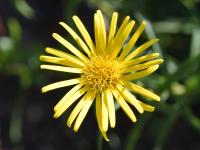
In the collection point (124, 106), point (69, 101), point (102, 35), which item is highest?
point (102, 35)

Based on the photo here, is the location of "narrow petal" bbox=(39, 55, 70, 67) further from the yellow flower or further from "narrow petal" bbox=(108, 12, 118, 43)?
"narrow petal" bbox=(108, 12, 118, 43)

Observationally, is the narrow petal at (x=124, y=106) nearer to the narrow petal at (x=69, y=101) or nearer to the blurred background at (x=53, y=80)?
the narrow petal at (x=69, y=101)

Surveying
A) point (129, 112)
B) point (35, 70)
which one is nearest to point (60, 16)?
point (35, 70)

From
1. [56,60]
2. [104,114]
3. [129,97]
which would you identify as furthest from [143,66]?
[56,60]

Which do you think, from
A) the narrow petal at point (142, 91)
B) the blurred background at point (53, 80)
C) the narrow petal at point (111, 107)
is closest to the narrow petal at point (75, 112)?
the narrow petal at point (111, 107)

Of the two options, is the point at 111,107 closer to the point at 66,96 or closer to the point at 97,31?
the point at 66,96
